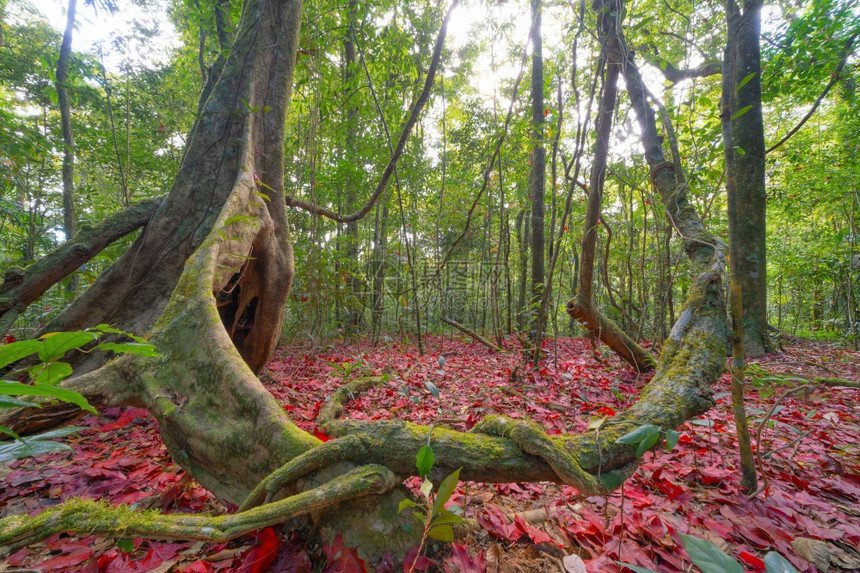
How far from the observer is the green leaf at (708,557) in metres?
0.79

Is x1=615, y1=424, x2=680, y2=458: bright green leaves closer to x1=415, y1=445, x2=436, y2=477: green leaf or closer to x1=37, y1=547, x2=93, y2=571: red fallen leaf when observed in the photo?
x1=415, y1=445, x2=436, y2=477: green leaf

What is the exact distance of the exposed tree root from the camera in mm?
900

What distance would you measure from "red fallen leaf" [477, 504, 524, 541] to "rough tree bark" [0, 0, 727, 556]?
1.14 ft

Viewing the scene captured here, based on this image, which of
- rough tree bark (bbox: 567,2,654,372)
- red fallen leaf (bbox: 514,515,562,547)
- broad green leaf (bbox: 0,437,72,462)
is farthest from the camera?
rough tree bark (bbox: 567,2,654,372)

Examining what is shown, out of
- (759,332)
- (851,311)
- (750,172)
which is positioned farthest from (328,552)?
(851,311)

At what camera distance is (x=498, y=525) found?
60.8 inches

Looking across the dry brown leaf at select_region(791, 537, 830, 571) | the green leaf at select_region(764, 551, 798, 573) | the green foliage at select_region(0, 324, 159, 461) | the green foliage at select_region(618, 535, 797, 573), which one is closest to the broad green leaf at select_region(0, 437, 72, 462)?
the green foliage at select_region(0, 324, 159, 461)

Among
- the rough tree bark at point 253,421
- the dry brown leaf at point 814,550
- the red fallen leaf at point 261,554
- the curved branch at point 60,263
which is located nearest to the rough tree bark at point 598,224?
the rough tree bark at point 253,421

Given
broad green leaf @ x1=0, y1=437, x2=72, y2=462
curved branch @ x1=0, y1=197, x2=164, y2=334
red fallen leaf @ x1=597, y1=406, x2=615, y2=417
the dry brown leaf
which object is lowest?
the dry brown leaf

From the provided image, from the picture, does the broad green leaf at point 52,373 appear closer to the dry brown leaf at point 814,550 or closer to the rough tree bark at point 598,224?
the dry brown leaf at point 814,550

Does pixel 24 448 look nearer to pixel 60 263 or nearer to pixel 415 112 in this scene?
pixel 415 112

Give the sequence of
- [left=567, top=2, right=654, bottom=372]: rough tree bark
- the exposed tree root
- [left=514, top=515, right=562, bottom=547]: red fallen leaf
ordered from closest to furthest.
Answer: the exposed tree root → [left=514, top=515, right=562, bottom=547]: red fallen leaf → [left=567, top=2, right=654, bottom=372]: rough tree bark

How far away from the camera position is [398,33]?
4.74 meters

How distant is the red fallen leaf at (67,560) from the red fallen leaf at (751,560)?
8.47 ft
